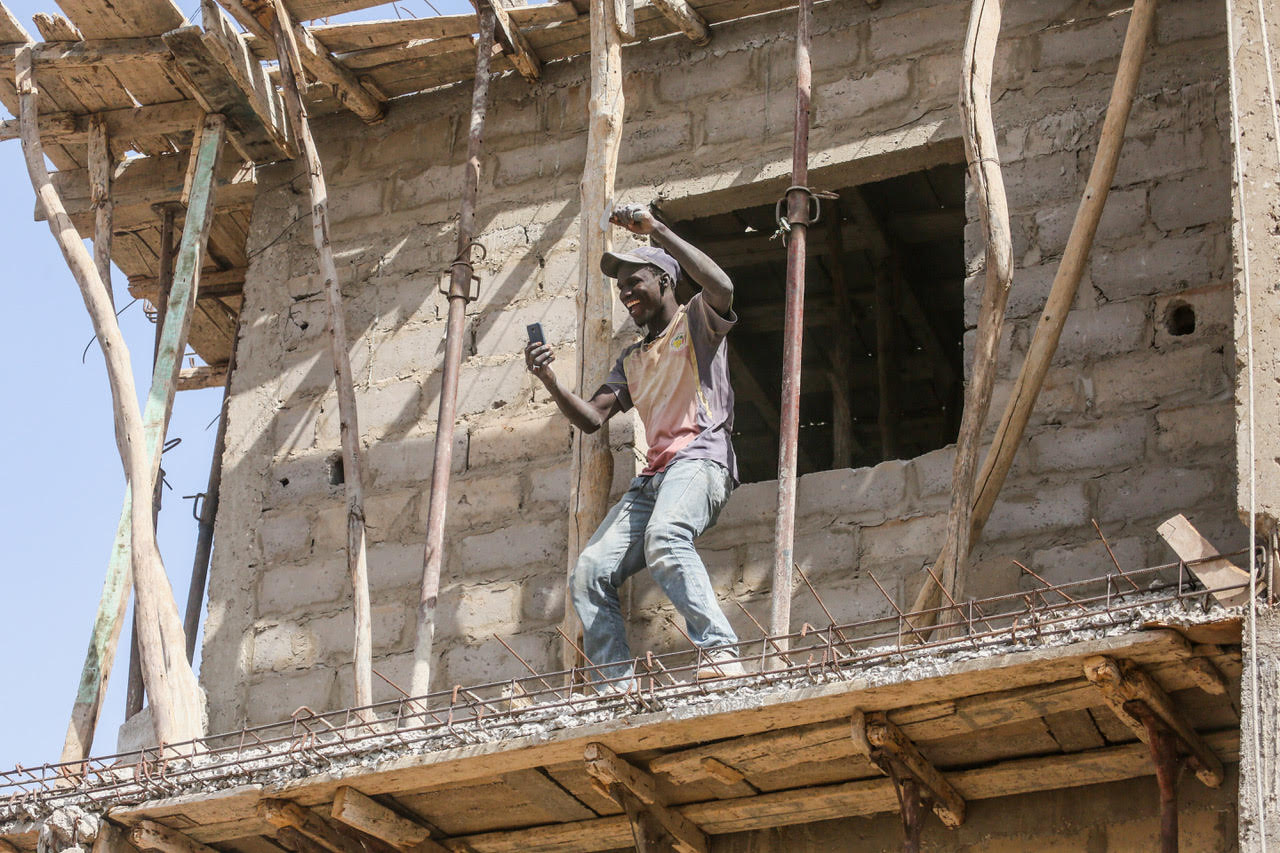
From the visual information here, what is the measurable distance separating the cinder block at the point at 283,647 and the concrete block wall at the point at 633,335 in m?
0.01

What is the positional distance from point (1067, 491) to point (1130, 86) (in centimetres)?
155

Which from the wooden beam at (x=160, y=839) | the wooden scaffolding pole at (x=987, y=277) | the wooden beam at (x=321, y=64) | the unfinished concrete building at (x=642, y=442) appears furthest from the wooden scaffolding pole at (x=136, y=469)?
the wooden scaffolding pole at (x=987, y=277)

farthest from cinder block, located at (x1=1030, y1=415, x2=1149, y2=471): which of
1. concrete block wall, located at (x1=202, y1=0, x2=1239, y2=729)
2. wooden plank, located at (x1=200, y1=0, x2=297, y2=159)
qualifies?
wooden plank, located at (x1=200, y1=0, x2=297, y2=159)

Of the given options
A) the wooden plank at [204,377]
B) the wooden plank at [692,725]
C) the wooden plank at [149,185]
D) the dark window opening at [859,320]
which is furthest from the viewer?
the wooden plank at [204,377]

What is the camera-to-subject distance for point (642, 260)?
7.69 m

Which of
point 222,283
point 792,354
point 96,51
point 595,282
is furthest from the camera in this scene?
point 222,283

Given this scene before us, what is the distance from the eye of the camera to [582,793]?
268 inches

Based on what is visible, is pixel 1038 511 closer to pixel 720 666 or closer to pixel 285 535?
pixel 720 666

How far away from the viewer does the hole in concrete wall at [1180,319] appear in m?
7.52

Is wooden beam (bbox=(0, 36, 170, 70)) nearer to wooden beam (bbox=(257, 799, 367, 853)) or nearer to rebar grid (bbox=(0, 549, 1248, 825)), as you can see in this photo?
rebar grid (bbox=(0, 549, 1248, 825))

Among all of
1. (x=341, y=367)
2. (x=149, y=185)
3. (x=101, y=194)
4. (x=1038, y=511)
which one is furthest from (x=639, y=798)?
(x=149, y=185)

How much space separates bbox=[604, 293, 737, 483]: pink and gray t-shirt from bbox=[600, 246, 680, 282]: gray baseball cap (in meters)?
0.20

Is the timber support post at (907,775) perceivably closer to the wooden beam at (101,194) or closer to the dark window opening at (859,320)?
the dark window opening at (859,320)

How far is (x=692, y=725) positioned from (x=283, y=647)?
284 cm
